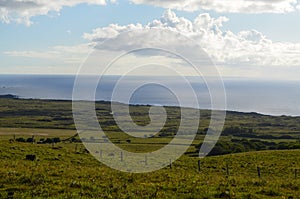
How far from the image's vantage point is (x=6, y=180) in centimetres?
1695

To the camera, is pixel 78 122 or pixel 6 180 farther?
pixel 78 122

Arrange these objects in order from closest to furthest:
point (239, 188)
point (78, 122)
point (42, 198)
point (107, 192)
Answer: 1. point (42, 198)
2. point (107, 192)
3. point (239, 188)
4. point (78, 122)

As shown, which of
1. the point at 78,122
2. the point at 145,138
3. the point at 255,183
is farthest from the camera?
the point at 78,122

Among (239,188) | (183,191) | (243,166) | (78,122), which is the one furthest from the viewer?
(78,122)

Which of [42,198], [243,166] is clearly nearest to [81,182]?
[42,198]

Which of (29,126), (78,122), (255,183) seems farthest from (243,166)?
(29,126)

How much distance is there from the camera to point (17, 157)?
33.8 metres

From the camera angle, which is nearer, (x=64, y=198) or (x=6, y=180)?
(x=64, y=198)

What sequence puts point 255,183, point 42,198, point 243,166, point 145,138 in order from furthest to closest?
point 145,138, point 243,166, point 255,183, point 42,198

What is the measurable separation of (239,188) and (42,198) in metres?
9.41

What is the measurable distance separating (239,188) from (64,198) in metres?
8.62

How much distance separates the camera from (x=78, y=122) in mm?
176250

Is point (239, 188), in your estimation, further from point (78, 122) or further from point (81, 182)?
point (78, 122)

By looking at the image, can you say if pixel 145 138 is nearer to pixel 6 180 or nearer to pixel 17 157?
pixel 17 157
